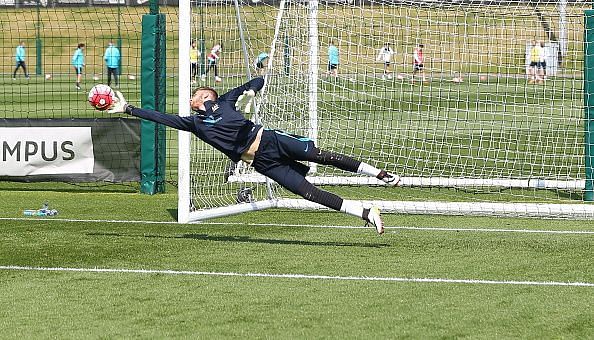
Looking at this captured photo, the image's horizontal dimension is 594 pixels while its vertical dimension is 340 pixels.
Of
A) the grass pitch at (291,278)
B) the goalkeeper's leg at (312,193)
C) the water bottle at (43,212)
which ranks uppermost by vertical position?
the goalkeeper's leg at (312,193)

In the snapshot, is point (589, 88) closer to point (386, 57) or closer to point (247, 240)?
point (386, 57)

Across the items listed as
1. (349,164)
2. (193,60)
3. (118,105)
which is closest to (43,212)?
(193,60)

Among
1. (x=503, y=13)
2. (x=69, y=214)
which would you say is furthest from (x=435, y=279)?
(x=503, y=13)

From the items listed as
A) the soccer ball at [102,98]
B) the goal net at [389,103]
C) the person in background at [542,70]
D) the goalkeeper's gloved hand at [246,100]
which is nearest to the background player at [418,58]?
the goal net at [389,103]

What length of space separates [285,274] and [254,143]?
6.86 feet

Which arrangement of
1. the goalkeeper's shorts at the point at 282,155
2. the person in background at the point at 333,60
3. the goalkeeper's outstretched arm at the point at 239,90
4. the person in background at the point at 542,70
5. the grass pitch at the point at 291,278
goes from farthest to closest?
1. the person in background at the point at 542,70
2. the person in background at the point at 333,60
3. the goalkeeper's outstretched arm at the point at 239,90
4. the goalkeeper's shorts at the point at 282,155
5. the grass pitch at the point at 291,278

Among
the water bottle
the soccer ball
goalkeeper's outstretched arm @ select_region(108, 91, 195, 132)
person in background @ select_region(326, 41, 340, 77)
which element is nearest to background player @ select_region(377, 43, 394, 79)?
person in background @ select_region(326, 41, 340, 77)

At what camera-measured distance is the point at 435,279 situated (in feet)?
29.8

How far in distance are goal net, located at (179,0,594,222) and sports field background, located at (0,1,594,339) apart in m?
0.29

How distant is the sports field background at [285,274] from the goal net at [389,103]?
288mm

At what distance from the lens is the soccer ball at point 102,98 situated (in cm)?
1086

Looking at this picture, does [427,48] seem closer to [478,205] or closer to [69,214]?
[478,205]

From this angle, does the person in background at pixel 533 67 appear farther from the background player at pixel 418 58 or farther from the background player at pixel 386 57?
the background player at pixel 386 57

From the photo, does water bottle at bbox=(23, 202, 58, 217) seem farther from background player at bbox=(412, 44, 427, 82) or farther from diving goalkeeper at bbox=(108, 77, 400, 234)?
background player at bbox=(412, 44, 427, 82)
